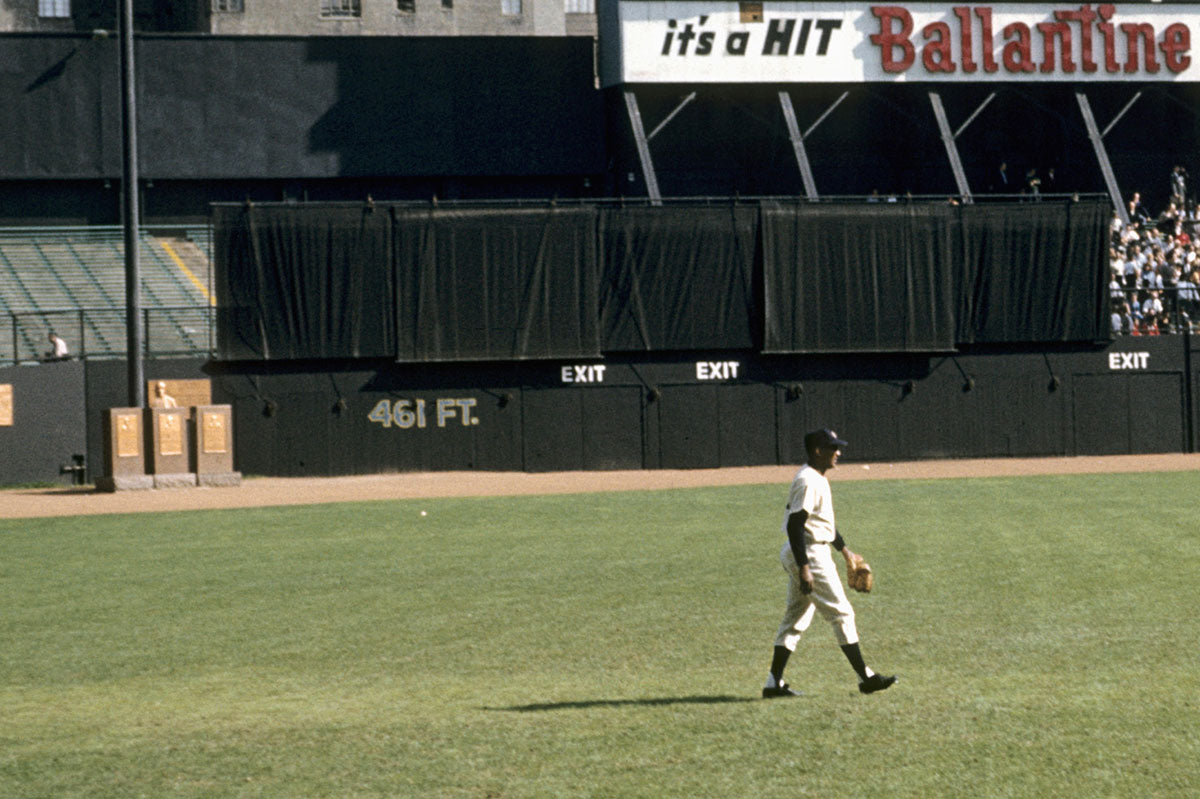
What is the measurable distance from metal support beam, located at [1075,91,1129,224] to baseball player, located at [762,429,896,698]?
3724cm

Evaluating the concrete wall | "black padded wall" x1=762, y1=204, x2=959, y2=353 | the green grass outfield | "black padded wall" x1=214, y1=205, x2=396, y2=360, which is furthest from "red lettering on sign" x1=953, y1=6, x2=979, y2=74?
the green grass outfield

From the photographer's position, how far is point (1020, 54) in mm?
49625

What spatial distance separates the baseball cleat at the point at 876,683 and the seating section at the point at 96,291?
92.0ft

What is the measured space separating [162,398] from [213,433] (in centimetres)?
128

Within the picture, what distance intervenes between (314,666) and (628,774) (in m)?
5.05

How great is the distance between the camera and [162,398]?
34.3m

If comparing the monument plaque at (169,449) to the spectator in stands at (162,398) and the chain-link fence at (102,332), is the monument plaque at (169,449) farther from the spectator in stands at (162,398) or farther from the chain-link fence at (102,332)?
the chain-link fence at (102,332)

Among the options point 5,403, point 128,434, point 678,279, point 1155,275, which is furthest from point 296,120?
point 1155,275

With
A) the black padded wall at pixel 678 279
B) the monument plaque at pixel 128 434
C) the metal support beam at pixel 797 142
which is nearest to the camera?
the monument plaque at pixel 128 434

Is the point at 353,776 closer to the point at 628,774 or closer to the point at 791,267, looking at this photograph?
the point at 628,774

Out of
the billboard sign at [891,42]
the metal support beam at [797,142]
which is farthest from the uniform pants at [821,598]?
the billboard sign at [891,42]

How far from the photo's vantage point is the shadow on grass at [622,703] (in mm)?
11602

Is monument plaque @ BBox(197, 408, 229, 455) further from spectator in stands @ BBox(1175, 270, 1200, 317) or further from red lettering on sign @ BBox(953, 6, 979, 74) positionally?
red lettering on sign @ BBox(953, 6, 979, 74)

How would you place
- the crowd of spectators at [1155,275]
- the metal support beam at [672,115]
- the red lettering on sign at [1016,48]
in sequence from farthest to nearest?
the red lettering on sign at [1016,48] → the metal support beam at [672,115] → the crowd of spectators at [1155,275]
